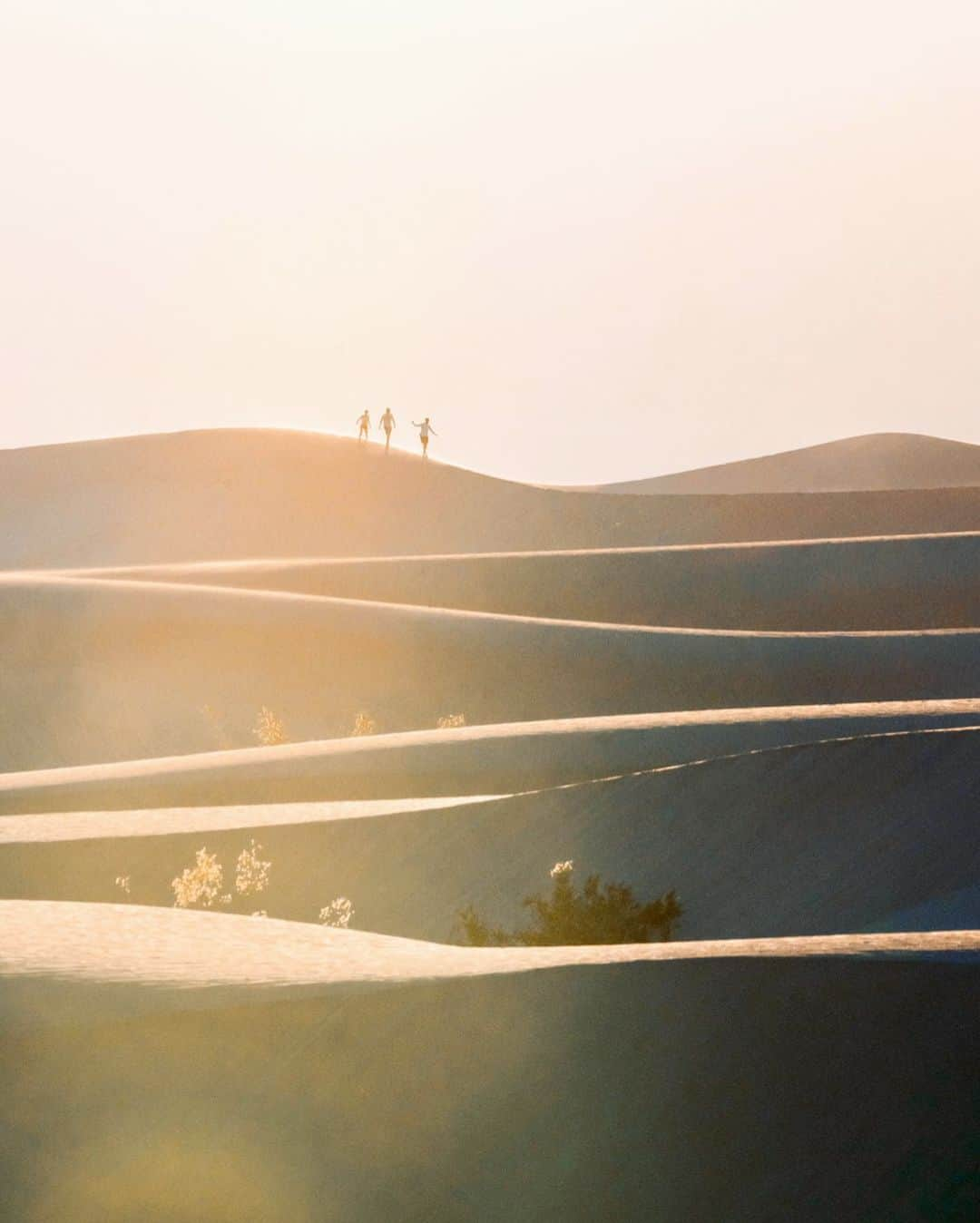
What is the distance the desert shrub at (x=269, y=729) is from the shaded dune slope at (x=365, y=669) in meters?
0.24

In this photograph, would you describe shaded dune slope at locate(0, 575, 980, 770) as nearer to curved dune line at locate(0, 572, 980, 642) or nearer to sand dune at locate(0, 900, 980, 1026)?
curved dune line at locate(0, 572, 980, 642)

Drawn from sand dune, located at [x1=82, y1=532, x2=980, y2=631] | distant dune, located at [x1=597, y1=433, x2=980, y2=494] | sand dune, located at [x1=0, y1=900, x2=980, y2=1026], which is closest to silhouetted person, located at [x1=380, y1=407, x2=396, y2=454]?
sand dune, located at [x1=82, y1=532, x2=980, y2=631]

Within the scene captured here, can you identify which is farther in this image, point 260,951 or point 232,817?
point 232,817

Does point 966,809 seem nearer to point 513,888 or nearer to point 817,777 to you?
point 817,777

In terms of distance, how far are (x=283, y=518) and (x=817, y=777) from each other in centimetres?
6302

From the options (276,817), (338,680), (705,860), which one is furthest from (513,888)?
(338,680)

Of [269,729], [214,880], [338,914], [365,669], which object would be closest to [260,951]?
[338,914]

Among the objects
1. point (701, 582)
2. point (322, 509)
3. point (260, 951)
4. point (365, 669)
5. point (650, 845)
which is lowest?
point (650, 845)

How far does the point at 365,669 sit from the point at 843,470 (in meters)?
92.2

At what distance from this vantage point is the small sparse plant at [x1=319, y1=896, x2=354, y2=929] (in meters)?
14.0

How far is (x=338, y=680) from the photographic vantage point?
32625 mm

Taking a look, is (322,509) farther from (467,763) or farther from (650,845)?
(650,845)

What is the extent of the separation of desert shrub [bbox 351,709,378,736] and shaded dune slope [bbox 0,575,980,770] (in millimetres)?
591

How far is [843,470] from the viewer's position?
120 meters
